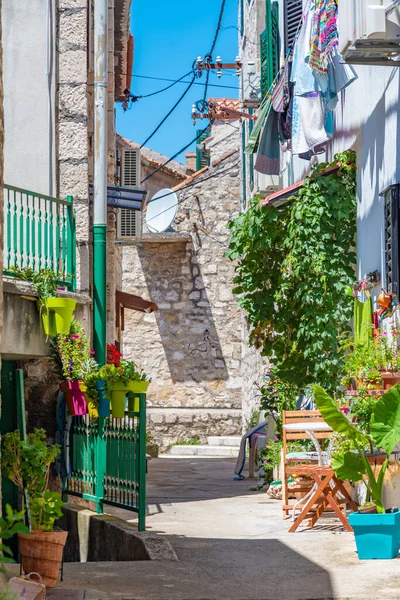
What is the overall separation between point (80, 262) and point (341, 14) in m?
5.05

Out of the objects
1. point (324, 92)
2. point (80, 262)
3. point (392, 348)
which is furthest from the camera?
point (80, 262)

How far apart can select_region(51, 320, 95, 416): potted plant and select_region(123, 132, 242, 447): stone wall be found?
41.0ft

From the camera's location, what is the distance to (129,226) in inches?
675

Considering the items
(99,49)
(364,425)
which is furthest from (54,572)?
(99,49)

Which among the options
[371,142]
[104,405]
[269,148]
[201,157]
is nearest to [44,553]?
[104,405]

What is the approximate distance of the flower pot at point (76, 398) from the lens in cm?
1015

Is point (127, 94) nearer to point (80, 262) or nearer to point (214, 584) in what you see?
point (80, 262)

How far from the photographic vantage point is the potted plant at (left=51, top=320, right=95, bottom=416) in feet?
32.9

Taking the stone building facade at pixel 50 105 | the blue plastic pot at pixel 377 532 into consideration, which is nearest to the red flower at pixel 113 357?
the stone building facade at pixel 50 105

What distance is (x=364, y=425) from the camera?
7879mm

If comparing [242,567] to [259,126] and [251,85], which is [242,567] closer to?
[259,126]

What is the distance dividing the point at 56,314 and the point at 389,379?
3.30 m

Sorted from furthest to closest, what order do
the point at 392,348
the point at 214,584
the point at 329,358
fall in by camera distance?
Result: the point at 329,358, the point at 392,348, the point at 214,584

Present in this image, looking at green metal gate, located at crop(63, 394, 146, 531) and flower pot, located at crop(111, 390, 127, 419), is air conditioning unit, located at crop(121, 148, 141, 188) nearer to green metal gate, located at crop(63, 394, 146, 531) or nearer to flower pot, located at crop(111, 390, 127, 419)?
green metal gate, located at crop(63, 394, 146, 531)
